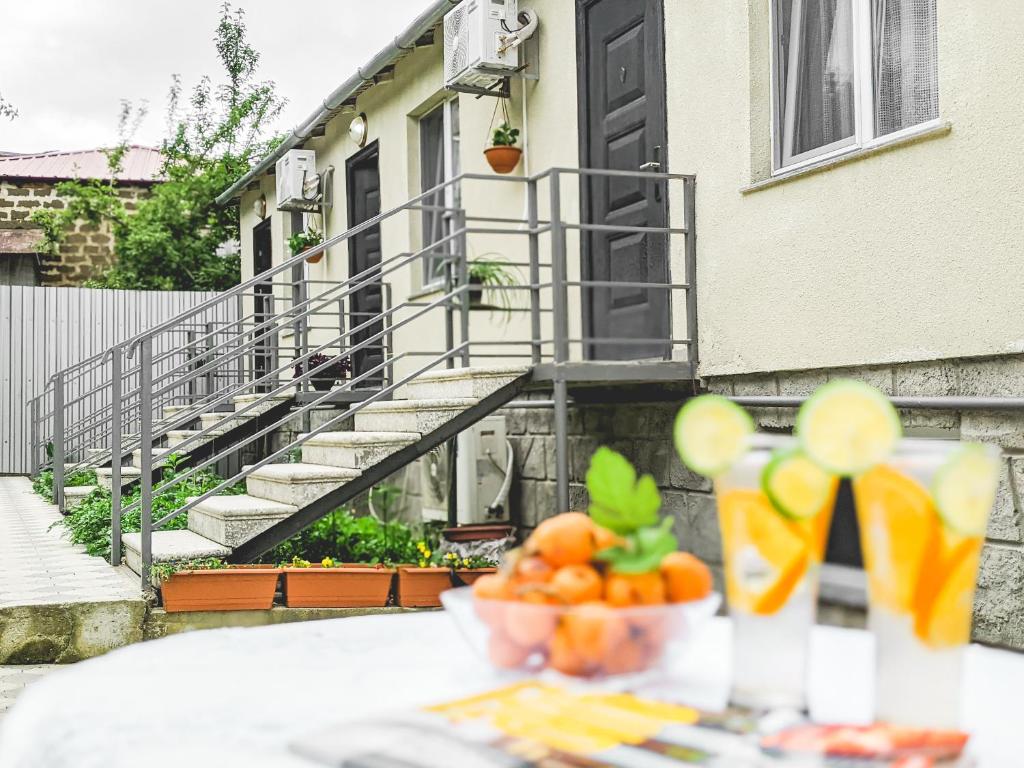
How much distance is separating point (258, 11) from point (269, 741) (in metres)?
18.2

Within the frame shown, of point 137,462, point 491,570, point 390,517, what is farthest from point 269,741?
point 137,462

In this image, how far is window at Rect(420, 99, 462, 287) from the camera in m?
7.61

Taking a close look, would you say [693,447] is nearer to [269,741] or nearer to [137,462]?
[269,741]

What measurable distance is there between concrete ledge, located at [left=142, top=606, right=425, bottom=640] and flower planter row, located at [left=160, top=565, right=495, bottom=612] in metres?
0.03

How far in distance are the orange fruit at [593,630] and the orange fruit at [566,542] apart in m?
0.06

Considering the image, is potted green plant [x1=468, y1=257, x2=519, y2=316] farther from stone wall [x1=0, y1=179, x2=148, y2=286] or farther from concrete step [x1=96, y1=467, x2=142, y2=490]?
stone wall [x1=0, y1=179, x2=148, y2=286]

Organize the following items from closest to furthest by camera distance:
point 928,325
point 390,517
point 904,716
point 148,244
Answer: point 904,716 < point 928,325 < point 390,517 < point 148,244

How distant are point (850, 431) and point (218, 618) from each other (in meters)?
4.34

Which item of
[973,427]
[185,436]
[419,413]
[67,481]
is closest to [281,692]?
[973,427]

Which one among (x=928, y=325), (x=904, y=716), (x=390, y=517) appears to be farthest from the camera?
(x=390, y=517)

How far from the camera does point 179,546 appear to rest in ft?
16.5

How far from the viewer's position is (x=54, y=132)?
1414 inches

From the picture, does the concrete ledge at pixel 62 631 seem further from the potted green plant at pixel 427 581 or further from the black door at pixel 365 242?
the black door at pixel 365 242

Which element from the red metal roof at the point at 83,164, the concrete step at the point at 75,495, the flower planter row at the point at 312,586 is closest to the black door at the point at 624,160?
the flower planter row at the point at 312,586
